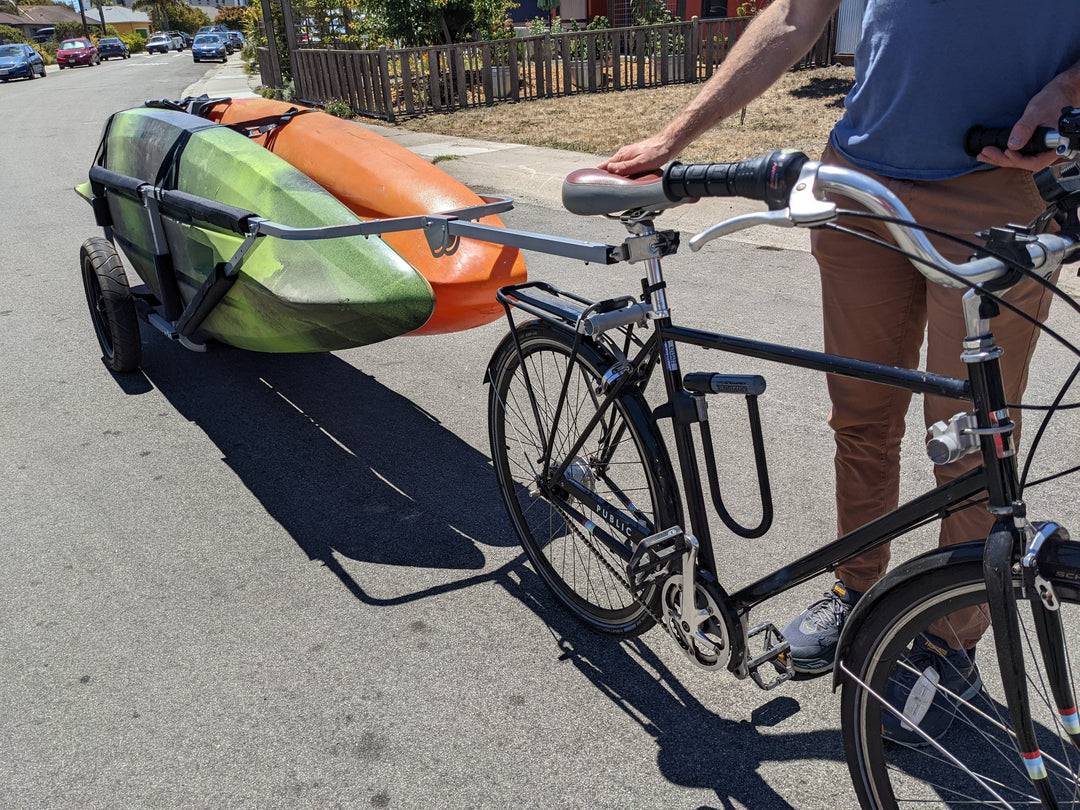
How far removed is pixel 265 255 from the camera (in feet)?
12.4

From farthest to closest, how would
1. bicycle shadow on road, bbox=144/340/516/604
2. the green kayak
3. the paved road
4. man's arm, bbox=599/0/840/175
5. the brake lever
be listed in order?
the green kayak < bicycle shadow on road, bbox=144/340/516/604 < the paved road < man's arm, bbox=599/0/840/175 < the brake lever

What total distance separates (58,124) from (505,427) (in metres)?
17.7

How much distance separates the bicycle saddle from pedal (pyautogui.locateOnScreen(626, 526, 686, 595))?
0.80 m

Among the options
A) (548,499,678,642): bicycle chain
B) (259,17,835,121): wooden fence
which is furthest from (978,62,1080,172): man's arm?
(259,17,835,121): wooden fence

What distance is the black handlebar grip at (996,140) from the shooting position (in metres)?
1.74

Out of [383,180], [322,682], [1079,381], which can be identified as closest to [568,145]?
[383,180]

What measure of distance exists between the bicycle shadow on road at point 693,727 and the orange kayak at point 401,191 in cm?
148

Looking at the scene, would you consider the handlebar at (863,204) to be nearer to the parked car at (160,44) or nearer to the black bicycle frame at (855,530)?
the black bicycle frame at (855,530)

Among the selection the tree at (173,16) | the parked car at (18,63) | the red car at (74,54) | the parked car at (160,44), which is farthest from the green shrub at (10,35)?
the parked car at (18,63)

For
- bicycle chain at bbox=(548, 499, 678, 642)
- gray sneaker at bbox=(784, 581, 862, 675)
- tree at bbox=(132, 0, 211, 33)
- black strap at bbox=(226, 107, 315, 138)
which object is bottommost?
gray sneaker at bbox=(784, 581, 862, 675)

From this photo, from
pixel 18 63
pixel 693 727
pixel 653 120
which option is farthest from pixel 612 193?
pixel 18 63

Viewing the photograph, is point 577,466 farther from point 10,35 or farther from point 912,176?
point 10,35

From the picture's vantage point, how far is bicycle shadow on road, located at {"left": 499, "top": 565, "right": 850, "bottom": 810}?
7.32 feet

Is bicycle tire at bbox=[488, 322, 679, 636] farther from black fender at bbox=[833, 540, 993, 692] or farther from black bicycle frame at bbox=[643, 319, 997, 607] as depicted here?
black fender at bbox=[833, 540, 993, 692]
